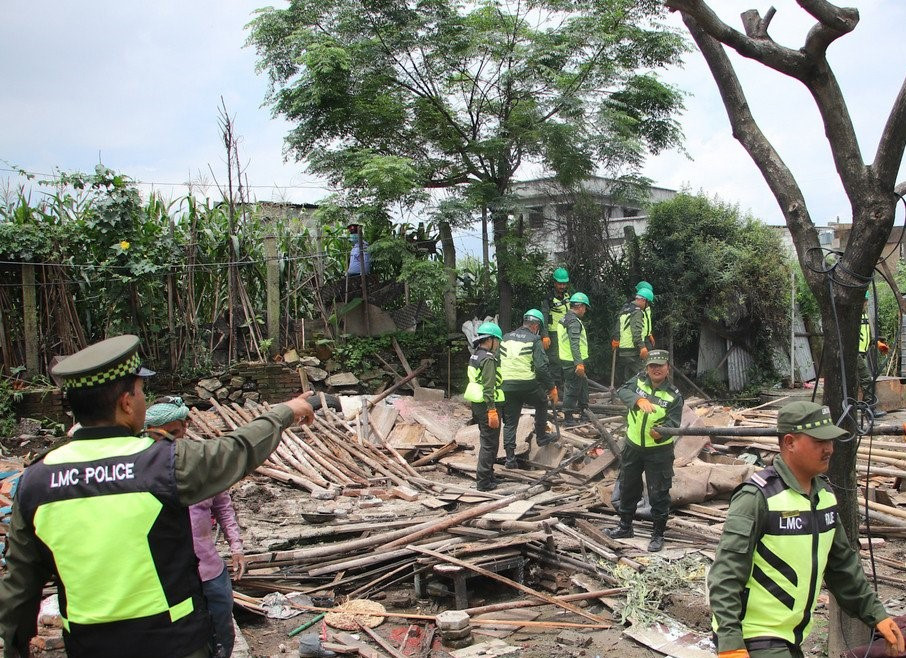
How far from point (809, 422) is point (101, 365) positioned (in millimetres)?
2984

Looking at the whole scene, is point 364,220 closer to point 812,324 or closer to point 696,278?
point 696,278

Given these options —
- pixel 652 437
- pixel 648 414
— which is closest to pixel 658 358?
pixel 648 414

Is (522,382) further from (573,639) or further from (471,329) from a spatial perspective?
(471,329)

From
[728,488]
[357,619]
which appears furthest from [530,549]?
[728,488]

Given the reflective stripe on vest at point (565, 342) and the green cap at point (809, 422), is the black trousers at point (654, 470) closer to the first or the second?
the green cap at point (809, 422)

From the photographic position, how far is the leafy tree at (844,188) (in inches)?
158

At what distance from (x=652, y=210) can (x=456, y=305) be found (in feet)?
16.6

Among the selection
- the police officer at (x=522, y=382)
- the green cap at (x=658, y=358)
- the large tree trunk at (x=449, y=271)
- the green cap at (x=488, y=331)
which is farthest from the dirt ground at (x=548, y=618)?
the large tree trunk at (x=449, y=271)

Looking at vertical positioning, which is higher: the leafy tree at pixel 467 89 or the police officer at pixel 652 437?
the leafy tree at pixel 467 89

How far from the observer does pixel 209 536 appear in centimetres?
429

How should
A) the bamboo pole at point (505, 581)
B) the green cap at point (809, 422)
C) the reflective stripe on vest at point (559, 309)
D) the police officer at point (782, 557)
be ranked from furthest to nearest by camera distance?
the reflective stripe on vest at point (559, 309), the bamboo pole at point (505, 581), the green cap at point (809, 422), the police officer at point (782, 557)

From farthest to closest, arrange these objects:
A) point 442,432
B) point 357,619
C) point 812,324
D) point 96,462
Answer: point 812,324
point 442,432
point 357,619
point 96,462

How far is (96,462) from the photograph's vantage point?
2.50 metres

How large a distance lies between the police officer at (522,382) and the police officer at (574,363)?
1.32m
